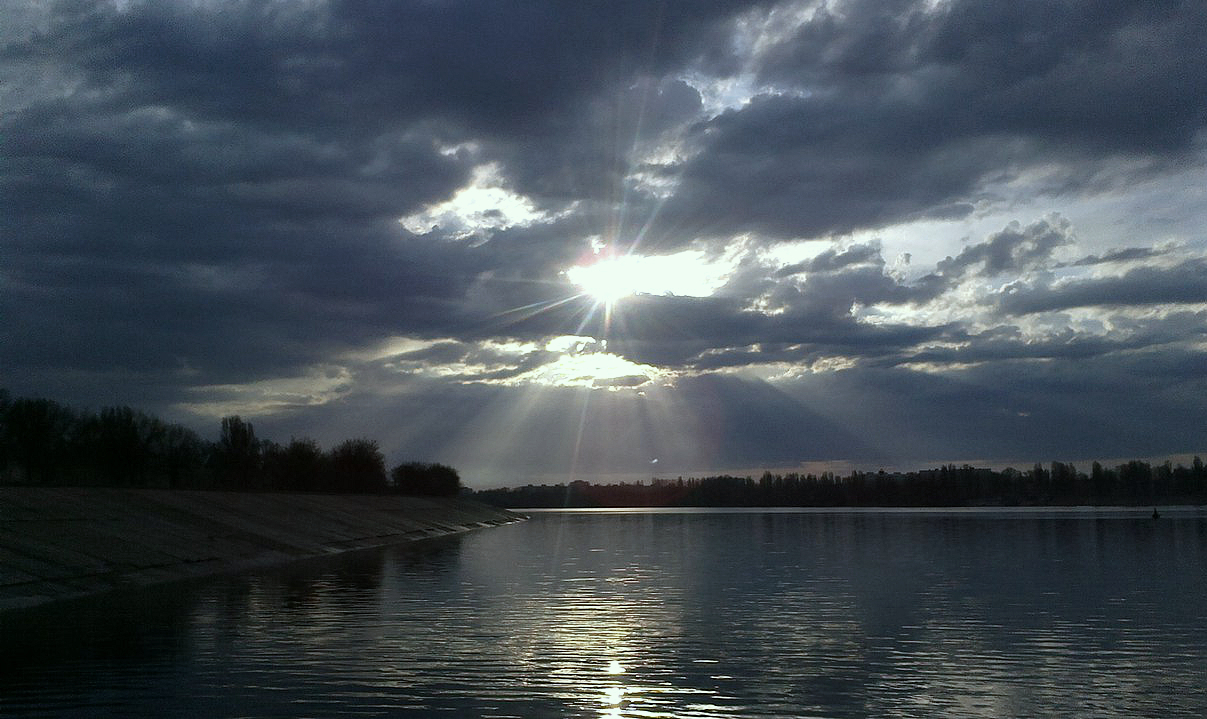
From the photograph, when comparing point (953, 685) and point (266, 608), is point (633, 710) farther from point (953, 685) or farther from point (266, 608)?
point (266, 608)

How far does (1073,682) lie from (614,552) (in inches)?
2772

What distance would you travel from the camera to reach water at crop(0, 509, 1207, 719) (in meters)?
25.4

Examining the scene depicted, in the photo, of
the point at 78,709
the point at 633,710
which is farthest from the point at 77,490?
the point at 633,710

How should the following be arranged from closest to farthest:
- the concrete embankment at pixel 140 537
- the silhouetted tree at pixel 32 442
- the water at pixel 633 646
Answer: the water at pixel 633 646
the concrete embankment at pixel 140 537
the silhouetted tree at pixel 32 442

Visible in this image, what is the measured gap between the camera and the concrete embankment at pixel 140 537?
54.2m

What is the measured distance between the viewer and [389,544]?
117125 mm

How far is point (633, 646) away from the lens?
3466 centimetres

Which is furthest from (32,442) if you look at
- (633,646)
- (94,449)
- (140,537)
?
(633,646)

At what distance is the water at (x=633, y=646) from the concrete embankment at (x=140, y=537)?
3653 millimetres

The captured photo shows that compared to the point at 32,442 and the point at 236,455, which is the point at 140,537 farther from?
the point at 236,455

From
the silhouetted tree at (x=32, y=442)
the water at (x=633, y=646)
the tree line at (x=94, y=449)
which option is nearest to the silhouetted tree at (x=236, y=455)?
the tree line at (x=94, y=449)

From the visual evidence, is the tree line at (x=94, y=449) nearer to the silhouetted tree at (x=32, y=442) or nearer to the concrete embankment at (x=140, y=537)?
the silhouetted tree at (x=32, y=442)

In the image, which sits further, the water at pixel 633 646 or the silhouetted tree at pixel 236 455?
the silhouetted tree at pixel 236 455

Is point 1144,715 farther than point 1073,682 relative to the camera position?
No
